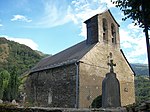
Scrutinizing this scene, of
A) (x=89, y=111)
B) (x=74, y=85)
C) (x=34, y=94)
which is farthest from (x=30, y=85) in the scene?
(x=89, y=111)

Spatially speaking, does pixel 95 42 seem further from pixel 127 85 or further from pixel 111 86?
pixel 111 86

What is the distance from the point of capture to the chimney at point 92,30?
974 inches

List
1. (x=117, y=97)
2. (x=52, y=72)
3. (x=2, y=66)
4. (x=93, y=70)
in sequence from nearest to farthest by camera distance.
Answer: (x=117, y=97) < (x=93, y=70) < (x=52, y=72) < (x=2, y=66)

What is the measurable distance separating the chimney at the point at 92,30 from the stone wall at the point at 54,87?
174 inches

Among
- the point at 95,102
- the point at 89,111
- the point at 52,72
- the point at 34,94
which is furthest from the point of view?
the point at 34,94

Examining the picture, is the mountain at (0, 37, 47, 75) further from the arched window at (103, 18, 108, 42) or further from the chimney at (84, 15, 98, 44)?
the arched window at (103, 18, 108, 42)

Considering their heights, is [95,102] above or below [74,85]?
below

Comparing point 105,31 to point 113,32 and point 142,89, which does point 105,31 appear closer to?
point 113,32

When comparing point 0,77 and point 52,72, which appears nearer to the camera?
point 52,72

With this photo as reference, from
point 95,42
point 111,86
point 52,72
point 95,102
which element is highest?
point 95,42

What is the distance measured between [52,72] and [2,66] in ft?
142

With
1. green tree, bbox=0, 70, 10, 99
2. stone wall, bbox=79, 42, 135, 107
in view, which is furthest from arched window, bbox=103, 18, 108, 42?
green tree, bbox=0, 70, 10, 99

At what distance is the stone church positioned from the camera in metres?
21.9

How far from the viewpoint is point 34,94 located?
95.7 feet
